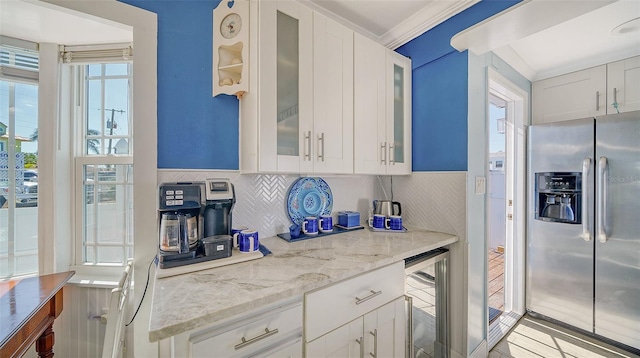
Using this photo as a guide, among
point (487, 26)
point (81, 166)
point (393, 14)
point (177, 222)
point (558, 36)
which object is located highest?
point (393, 14)

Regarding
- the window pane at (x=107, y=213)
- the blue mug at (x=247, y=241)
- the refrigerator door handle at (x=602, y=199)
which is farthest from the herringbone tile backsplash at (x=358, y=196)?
the refrigerator door handle at (x=602, y=199)

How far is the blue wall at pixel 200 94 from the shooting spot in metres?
1.22

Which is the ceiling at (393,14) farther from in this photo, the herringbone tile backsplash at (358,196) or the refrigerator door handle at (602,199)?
the refrigerator door handle at (602,199)

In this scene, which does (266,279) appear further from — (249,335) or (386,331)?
(386,331)

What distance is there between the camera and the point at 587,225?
75.9 inches

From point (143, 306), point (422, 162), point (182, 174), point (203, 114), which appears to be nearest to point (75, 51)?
point (203, 114)

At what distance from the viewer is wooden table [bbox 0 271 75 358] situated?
933 millimetres

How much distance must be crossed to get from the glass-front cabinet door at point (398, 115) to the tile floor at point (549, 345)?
159 cm

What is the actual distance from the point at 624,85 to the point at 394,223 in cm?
221

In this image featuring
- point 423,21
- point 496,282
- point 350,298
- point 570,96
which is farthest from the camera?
point 496,282

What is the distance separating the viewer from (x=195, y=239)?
109 centimetres

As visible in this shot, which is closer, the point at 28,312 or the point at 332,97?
the point at 28,312

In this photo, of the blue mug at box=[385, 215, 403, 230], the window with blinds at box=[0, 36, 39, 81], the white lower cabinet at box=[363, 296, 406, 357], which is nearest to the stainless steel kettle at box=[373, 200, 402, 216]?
the blue mug at box=[385, 215, 403, 230]

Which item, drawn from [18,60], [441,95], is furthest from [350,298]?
[18,60]
